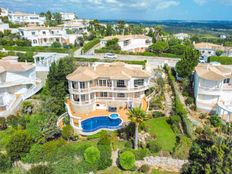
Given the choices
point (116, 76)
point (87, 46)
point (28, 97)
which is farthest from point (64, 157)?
point (87, 46)

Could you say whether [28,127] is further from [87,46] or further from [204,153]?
[87,46]

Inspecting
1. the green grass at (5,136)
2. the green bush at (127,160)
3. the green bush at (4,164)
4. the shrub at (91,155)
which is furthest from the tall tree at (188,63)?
the green bush at (4,164)

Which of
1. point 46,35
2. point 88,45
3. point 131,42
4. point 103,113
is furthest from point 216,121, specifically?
point 46,35

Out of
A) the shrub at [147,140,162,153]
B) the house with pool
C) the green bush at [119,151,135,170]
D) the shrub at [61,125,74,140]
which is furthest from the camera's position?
the house with pool

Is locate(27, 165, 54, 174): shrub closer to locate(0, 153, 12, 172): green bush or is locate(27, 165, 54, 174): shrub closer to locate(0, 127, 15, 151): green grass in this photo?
locate(0, 153, 12, 172): green bush

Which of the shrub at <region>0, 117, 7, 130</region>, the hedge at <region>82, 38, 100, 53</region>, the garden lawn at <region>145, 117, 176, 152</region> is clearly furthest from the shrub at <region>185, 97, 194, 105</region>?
the hedge at <region>82, 38, 100, 53</region>
